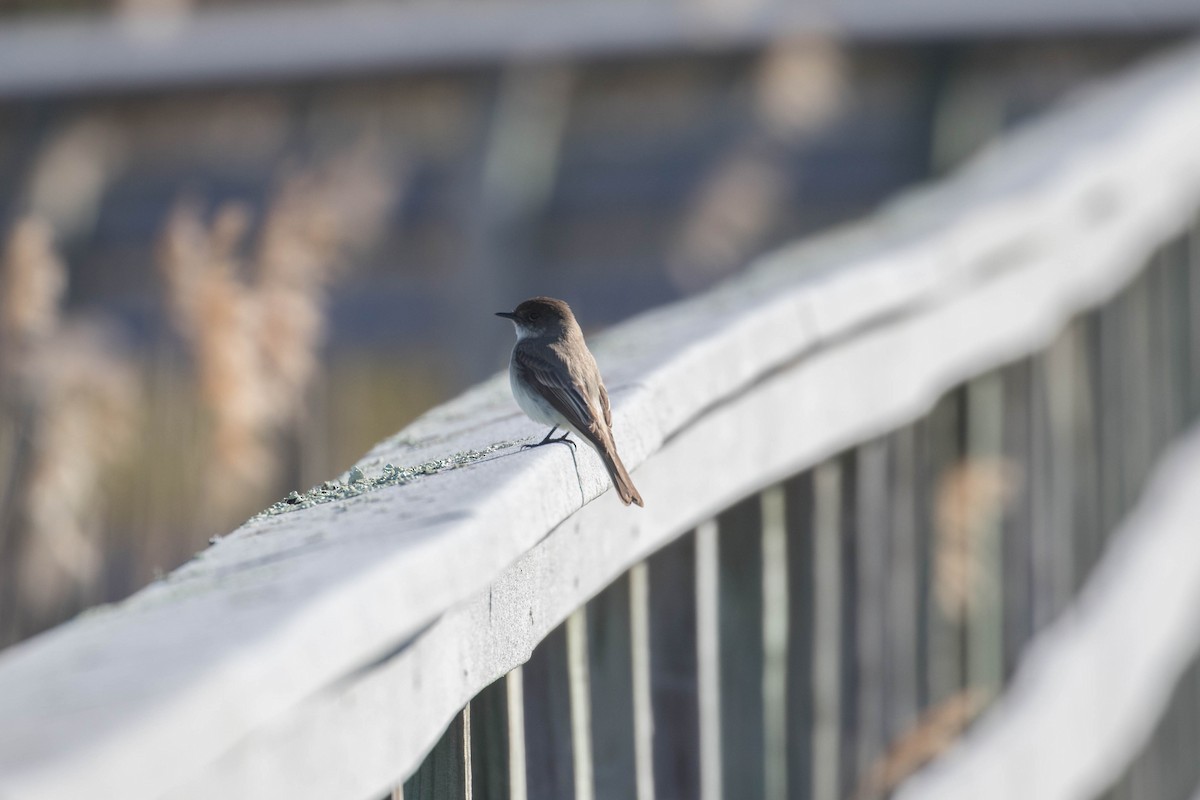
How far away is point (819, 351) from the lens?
2377mm

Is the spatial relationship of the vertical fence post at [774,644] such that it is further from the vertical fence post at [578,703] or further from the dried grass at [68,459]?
the dried grass at [68,459]

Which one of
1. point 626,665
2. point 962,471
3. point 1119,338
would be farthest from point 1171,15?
point 626,665

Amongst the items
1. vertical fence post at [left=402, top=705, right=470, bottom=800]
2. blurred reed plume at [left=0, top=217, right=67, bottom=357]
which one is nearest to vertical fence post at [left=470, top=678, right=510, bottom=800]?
vertical fence post at [left=402, top=705, right=470, bottom=800]

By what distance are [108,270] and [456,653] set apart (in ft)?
17.5

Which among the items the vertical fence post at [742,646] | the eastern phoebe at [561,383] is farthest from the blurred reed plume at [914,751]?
the eastern phoebe at [561,383]

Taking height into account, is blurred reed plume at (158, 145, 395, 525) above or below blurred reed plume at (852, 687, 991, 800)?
above

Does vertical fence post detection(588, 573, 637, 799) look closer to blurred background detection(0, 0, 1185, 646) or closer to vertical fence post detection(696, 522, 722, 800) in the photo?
vertical fence post detection(696, 522, 722, 800)

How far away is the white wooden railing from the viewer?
3.11 ft

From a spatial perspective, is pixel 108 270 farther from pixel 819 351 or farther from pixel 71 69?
pixel 819 351

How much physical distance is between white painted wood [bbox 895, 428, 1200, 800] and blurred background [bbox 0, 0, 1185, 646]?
1622mm

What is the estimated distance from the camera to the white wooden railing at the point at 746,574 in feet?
3.11

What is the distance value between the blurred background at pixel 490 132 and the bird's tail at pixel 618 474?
12.1ft

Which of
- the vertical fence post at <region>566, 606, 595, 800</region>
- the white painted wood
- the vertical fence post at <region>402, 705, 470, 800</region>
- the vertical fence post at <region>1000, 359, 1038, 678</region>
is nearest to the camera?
the vertical fence post at <region>402, 705, 470, 800</region>

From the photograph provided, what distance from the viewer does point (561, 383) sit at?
215 centimetres
